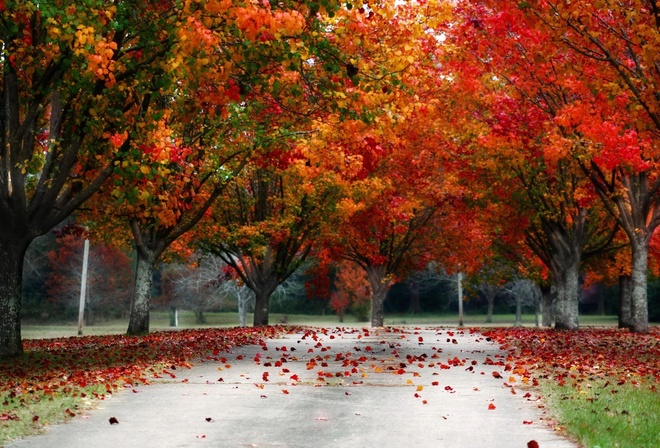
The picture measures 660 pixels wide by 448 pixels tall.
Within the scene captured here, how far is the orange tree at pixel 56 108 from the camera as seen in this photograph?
1423 cm

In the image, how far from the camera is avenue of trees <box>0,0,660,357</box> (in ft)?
44.3

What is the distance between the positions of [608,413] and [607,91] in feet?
25.8

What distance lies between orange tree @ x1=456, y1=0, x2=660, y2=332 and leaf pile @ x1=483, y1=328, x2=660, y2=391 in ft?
14.1

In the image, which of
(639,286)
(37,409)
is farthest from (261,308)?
(37,409)

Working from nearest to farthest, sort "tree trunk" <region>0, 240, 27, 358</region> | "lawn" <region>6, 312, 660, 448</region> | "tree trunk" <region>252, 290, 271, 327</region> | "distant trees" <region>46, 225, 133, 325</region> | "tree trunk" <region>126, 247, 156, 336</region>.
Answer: "lawn" <region>6, 312, 660, 448</region>
"tree trunk" <region>0, 240, 27, 358</region>
"tree trunk" <region>126, 247, 156, 336</region>
"tree trunk" <region>252, 290, 271, 327</region>
"distant trees" <region>46, 225, 133, 325</region>

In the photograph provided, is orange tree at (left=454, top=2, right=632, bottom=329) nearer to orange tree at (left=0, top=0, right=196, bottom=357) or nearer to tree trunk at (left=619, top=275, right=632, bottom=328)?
tree trunk at (left=619, top=275, right=632, bottom=328)

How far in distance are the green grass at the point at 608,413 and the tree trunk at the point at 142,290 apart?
17.5 m

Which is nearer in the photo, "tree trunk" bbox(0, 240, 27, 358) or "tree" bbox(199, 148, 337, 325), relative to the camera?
"tree trunk" bbox(0, 240, 27, 358)

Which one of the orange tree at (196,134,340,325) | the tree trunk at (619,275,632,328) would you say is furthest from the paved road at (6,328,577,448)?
the tree trunk at (619,275,632,328)

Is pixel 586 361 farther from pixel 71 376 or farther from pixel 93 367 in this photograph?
pixel 71 376

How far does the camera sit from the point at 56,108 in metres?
15.6

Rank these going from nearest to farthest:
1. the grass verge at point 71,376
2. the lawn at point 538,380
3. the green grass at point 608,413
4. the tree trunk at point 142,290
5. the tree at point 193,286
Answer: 1. the green grass at point 608,413
2. the lawn at point 538,380
3. the grass verge at point 71,376
4. the tree trunk at point 142,290
5. the tree at point 193,286

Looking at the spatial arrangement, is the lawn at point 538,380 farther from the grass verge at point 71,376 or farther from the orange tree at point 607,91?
the orange tree at point 607,91

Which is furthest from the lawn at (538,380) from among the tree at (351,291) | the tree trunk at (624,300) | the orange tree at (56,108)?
the tree at (351,291)
